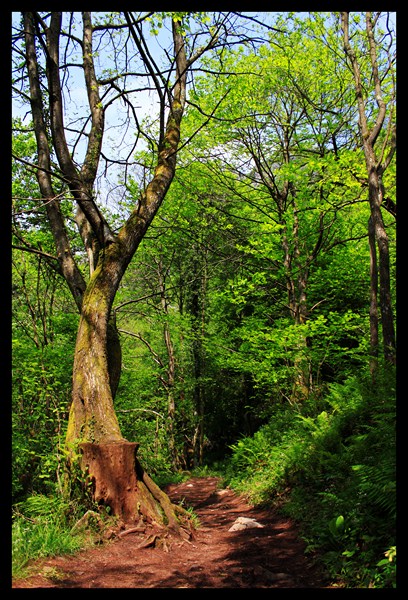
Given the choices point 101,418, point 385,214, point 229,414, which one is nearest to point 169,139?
point 101,418

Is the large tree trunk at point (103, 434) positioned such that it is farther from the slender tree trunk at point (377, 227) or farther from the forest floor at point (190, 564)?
the slender tree trunk at point (377, 227)

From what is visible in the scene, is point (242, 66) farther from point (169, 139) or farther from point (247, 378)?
point (247, 378)

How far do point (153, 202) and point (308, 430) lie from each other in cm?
585

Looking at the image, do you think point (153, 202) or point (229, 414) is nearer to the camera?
point (153, 202)

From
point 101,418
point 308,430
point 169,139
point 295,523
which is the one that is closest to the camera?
point 101,418

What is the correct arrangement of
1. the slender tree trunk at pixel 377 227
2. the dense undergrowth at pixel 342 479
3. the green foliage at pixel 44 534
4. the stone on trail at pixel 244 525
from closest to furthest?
the green foliage at pixel 44 534, the dense undergrowth at pixel 342 479, the stone on trail at pixel 244 525, the slender tree trunk at pixel 377 227

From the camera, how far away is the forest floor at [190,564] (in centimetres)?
388

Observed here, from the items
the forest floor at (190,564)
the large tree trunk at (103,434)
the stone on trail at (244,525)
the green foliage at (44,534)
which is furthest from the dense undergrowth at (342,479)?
the green foliage at (44,534)

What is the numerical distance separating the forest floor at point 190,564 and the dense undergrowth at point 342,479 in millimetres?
348

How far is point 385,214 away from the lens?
1438 cm

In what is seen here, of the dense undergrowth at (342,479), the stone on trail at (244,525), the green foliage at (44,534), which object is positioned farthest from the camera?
the stone on trail at (244,525)

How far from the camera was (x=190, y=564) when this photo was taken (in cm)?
468
